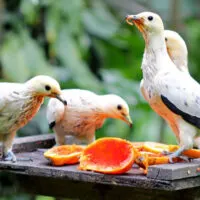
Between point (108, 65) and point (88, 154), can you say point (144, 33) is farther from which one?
point (108, 65)

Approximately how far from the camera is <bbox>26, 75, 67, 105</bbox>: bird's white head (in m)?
4.29

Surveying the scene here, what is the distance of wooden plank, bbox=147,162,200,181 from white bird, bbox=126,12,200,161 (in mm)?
190

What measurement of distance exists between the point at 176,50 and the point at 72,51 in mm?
3102

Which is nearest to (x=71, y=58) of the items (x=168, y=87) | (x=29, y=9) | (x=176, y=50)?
(x=29, y=9)

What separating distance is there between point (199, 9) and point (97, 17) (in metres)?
1.96

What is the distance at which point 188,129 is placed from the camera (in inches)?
163

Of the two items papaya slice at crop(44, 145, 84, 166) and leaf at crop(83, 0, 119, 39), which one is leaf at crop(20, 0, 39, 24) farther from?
papaya slice at crop(44, 145, 84, 166)

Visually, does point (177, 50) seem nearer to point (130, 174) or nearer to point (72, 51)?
point (130, 174)

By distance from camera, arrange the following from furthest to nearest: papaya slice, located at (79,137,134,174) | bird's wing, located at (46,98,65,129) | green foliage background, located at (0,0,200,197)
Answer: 1. green foliage background, located at (0,0,200,197)
2. bird's wing, located at (46,98,65,129)
3. papaya slice, located at (79,137,134,174)

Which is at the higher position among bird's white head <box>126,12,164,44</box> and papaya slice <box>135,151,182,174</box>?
bird's white head <box>126,12,164,44</box>

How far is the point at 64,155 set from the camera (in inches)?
169

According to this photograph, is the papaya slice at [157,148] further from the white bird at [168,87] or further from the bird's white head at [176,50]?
the bird's white head at [176,50]

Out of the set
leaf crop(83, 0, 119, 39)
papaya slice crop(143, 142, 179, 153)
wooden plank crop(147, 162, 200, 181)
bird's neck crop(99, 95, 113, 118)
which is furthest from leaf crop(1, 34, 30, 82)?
wooden plank crop(147, 162, 200, 181)

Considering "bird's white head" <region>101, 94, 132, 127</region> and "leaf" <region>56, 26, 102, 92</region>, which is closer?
"bird's white head" <region>101, 94, 132, 127</region>
